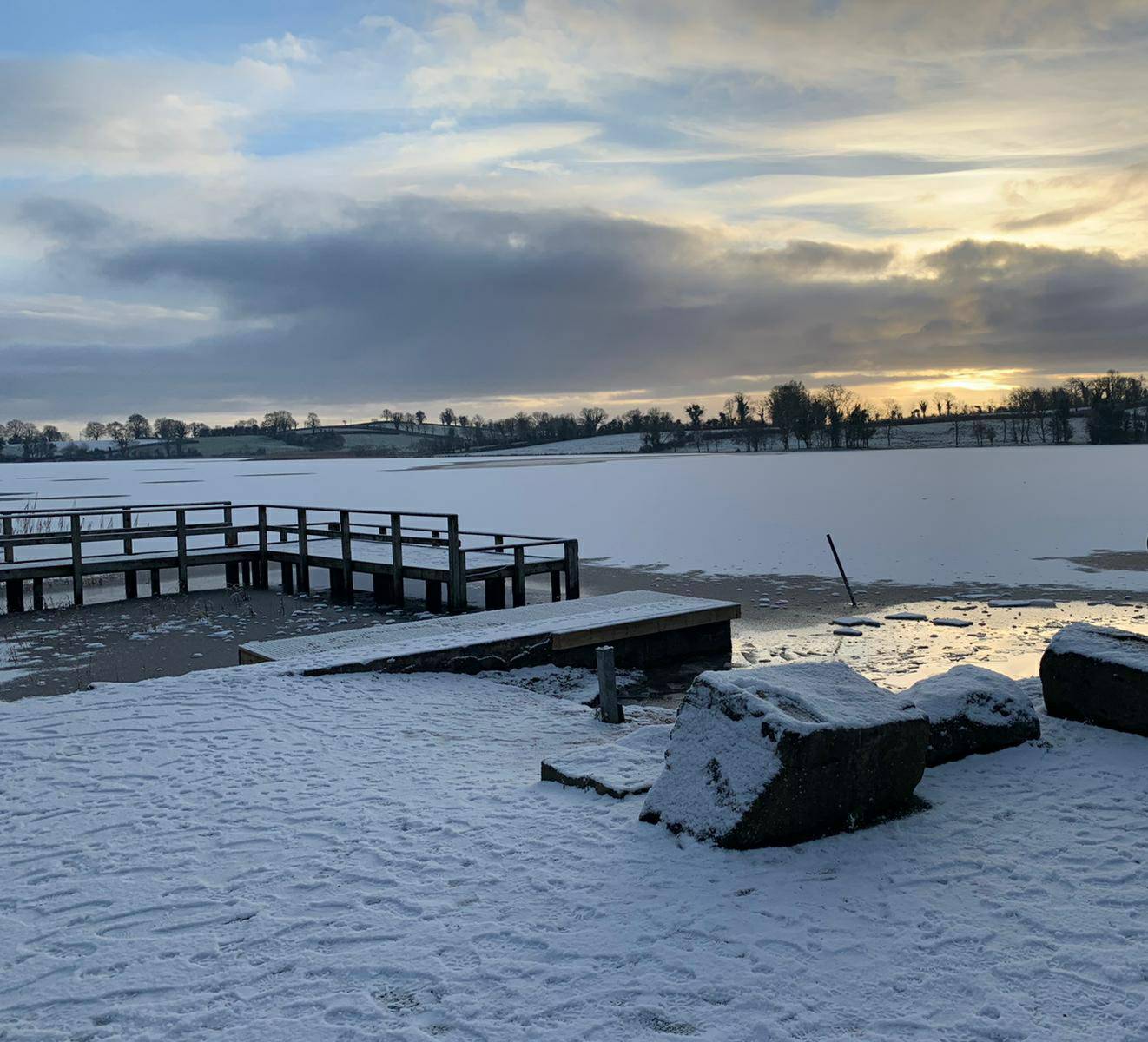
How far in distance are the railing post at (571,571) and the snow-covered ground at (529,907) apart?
979cm

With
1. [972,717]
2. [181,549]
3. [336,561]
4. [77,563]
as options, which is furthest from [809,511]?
[972,717]

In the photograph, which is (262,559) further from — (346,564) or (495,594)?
(495,594)

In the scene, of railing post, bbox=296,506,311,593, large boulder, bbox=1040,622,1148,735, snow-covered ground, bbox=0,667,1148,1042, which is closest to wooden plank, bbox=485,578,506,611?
railing post, bbox=296,506,311,593

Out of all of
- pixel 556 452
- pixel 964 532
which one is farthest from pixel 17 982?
pixel 556 452

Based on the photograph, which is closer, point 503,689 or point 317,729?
point 317,729

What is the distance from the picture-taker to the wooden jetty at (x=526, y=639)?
9.89 m

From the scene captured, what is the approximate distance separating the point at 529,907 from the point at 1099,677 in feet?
15.5

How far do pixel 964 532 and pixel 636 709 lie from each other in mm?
19347

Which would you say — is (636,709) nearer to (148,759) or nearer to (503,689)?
(503,689)

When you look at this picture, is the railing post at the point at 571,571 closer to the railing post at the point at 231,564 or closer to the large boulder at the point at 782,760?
the railing post at the point at 231,564

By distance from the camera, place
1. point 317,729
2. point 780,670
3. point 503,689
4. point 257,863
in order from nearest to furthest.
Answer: point 257,863, point 780,670, point 317,729, point 503,689

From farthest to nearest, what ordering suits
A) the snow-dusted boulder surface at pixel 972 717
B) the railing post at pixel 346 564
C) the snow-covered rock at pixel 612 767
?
the railing post at pixel 346 564, the snow-dusted boulder surface at pixel 972 717, the snow-covered rock at pixel 612 767

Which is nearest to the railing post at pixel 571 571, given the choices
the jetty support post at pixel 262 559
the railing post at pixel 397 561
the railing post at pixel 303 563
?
the railing post at pixel 397 561

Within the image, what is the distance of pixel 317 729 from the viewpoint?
7.57 meters
